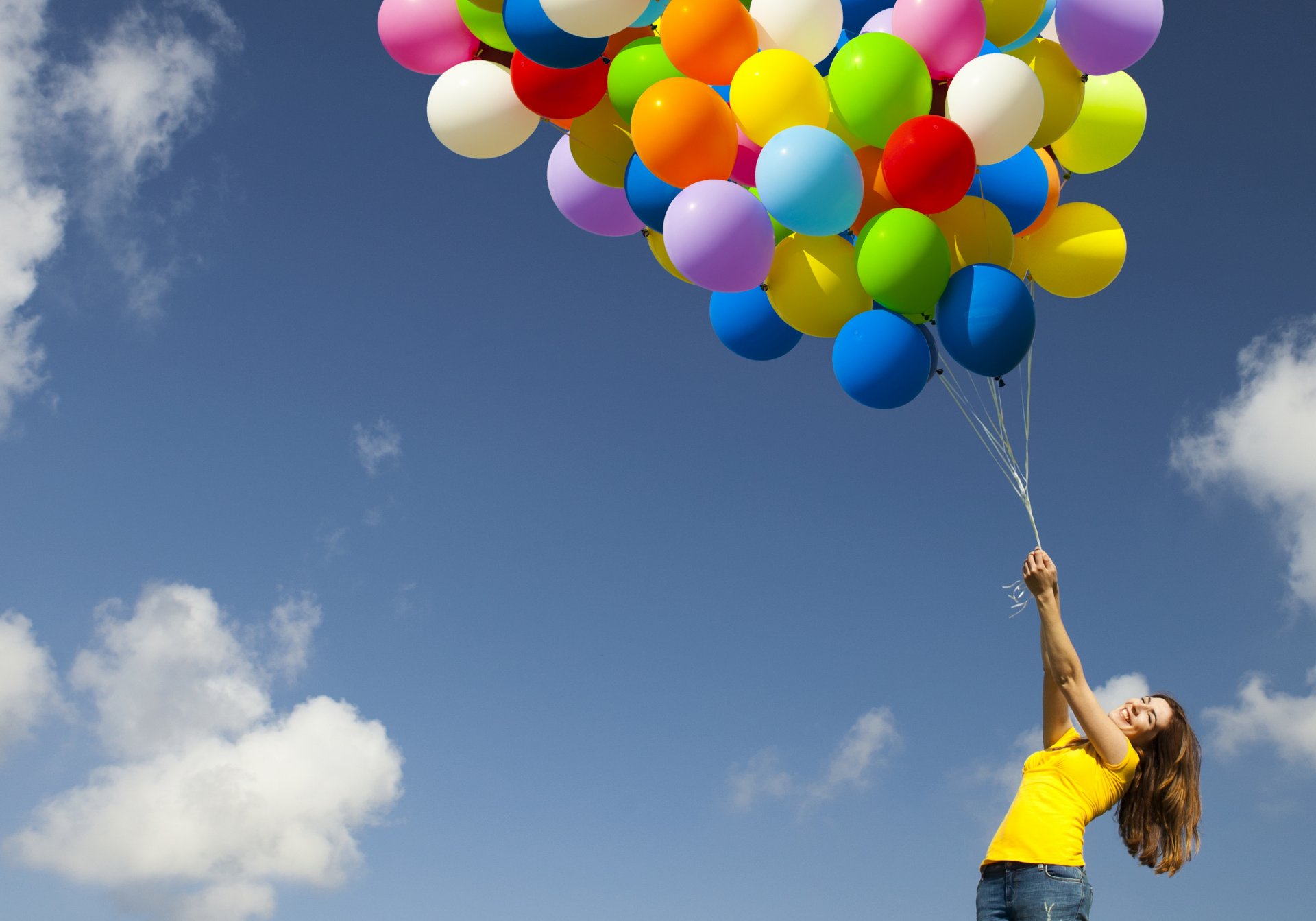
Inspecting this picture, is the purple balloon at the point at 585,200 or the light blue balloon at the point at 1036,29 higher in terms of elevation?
the light blue balloon at the point at 1036,29

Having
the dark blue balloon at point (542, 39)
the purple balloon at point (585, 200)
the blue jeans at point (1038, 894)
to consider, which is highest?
the purple balloon at point (585, 200)

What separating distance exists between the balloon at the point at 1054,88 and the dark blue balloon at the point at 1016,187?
14 centimetres

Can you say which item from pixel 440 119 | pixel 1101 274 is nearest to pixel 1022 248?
pixel 1101 274

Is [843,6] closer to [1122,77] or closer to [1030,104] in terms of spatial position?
[1030,104]

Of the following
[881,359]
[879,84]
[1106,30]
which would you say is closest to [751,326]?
[881,359]

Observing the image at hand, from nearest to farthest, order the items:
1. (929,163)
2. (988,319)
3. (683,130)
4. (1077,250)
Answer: (929,163)
(988,319)
(683,130)
(1077,250)

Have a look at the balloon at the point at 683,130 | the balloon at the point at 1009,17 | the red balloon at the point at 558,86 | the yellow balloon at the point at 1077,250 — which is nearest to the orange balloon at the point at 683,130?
the balloon at the point at 683,130

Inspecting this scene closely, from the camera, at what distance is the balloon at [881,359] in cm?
497

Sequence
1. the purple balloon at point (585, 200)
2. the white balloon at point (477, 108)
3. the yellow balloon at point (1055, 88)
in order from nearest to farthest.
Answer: the yellow balloon at point (1055, 88), the white balloon at point (477, 108), the purple balloon at point (585, 200)

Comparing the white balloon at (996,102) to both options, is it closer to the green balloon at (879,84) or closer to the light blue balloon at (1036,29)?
the green balloon at (879,84)

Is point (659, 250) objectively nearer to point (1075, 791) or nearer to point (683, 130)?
point (683, 130)

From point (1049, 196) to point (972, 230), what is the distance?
72cm

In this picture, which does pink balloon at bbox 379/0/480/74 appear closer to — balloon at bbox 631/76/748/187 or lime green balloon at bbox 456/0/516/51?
lime green balloon at bbox 456/0/516/51

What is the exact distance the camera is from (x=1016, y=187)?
206 inches
